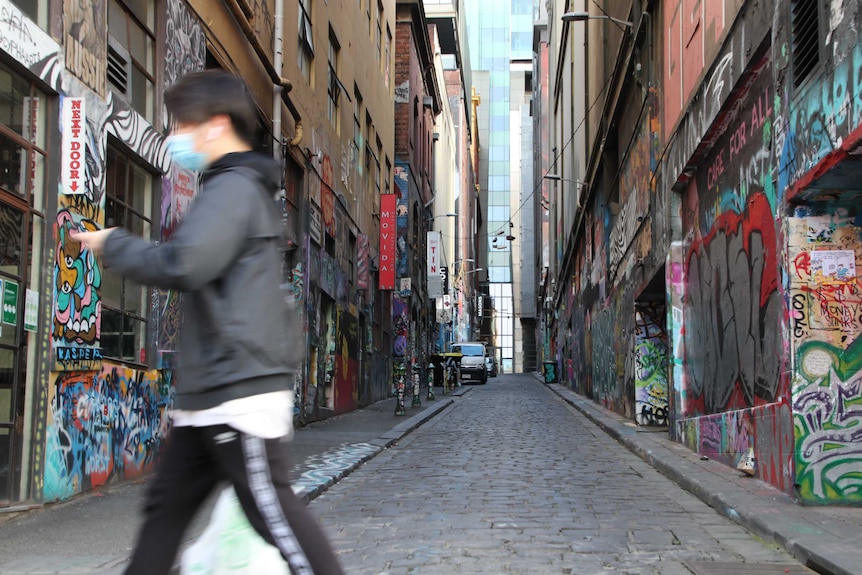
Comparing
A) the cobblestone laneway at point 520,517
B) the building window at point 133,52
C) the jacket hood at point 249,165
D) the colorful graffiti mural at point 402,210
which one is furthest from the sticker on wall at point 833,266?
the colorful graffiti mural at point 402,210

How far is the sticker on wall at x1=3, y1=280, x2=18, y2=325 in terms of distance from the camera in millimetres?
6273

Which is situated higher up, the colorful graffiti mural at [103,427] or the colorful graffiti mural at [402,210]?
the colorful graffiti mural at [402,210]

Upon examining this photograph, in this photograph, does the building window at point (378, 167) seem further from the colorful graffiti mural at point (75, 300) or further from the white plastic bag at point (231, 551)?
the white plastic bag at point (231, 551)

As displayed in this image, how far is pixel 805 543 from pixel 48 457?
526cm

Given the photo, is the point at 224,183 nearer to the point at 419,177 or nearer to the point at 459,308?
the point at 419,177

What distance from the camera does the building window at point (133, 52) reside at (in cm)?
827

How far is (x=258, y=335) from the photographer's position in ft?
8.30

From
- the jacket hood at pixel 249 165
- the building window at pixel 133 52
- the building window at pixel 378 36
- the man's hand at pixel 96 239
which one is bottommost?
the man's hand at pixel 96 239

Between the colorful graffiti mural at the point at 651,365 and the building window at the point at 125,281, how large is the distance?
31.6ft


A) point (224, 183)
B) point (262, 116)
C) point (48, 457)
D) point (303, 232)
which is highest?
point (262, 116)

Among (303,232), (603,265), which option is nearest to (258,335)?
(303,232)

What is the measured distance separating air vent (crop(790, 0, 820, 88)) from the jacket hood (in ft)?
17.3

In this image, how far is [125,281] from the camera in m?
8.38

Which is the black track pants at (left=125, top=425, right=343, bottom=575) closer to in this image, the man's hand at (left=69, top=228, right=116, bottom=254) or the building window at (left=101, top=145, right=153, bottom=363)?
the man's hand at (left=69, top=228, right=116, bottom=254)
